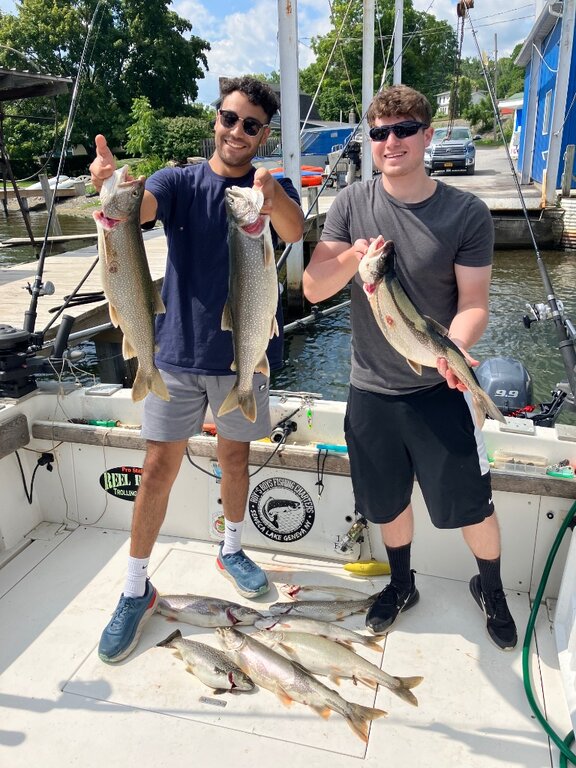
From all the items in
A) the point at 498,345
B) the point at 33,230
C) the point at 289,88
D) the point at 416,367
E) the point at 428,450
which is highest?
the point at 289,88

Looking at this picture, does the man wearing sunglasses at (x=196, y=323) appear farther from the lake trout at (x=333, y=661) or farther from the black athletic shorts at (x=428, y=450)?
the lake trout at (x=333, y=661)

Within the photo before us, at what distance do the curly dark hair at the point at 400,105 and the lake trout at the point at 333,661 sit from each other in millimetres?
2322

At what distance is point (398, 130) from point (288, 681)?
239 centimetres

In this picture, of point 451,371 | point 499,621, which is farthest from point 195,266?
point 499,621

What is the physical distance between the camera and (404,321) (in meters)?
2.12

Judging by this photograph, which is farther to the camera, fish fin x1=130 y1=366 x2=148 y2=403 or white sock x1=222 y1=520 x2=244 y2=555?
white sock x1=222 y1=520 x2=244 y2=555

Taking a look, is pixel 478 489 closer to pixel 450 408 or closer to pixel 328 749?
pixel 450 408

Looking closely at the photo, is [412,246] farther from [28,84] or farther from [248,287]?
[28,84]

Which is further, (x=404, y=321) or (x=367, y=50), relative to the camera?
(x=367, y=50)

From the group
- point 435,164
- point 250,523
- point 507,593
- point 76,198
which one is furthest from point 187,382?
point 76,198

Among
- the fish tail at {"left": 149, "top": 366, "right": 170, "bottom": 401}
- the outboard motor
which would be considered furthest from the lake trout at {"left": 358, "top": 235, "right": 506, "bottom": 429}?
the outboard motor

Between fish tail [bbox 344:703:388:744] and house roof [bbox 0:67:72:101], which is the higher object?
house roof [bbox 0:67:72:101]

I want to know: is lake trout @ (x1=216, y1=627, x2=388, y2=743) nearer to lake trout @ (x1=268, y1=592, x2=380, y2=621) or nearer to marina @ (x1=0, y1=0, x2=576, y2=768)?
marina @ (x1=0, y1=0, x2=576, y2=768)

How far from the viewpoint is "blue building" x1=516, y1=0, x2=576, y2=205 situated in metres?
14.8
